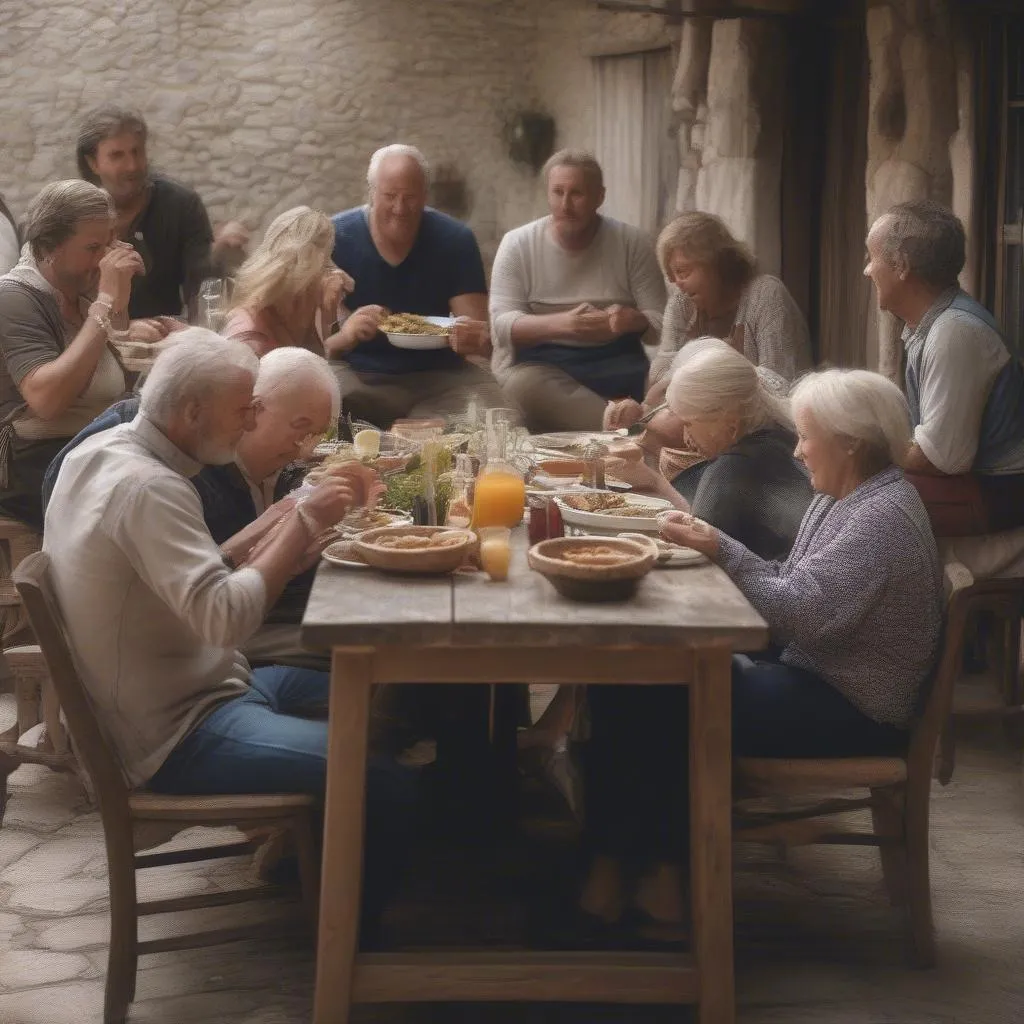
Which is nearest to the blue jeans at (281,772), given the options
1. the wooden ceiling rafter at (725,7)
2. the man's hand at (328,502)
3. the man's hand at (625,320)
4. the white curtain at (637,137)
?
the man's hand at (328,502)

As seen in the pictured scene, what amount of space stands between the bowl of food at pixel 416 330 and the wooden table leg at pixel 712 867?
3136 millimetres

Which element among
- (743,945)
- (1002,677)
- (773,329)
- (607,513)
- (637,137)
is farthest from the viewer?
(637,137)

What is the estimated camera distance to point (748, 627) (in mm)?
2814

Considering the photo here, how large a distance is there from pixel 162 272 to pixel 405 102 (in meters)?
6.97

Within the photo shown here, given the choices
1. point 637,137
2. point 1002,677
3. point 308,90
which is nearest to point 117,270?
point 1002,677

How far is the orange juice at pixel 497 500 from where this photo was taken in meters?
3.73

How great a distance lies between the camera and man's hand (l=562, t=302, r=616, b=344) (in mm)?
6289

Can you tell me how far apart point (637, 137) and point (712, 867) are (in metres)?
8.79

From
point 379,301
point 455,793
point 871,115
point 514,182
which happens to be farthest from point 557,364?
point 514,182

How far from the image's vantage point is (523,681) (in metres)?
2.89

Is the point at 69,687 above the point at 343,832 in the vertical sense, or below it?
above

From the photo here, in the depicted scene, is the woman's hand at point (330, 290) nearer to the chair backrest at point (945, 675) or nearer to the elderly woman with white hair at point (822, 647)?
the elderly woman with white hair at point (822, 647)

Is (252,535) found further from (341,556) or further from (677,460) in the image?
(677,460)

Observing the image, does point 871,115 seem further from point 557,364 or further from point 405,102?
point 405,102
